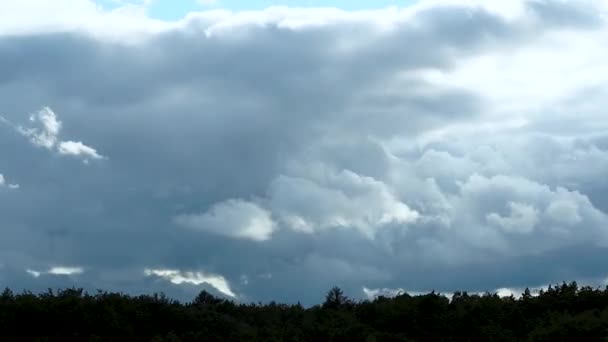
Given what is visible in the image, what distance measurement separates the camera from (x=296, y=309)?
32312 millimetres

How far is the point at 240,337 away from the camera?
94.7 feet

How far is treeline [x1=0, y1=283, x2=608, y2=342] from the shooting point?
28.1 metres

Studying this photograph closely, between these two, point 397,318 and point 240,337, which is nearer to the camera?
point 240,337

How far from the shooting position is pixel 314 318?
102 ft

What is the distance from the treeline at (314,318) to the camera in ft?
92.3

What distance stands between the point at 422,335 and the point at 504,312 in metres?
3.60

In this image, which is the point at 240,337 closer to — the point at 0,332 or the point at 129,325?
the point at 129,325

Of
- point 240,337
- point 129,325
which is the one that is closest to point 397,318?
point 240,337

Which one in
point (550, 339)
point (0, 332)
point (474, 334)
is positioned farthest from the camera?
point (474, 334)

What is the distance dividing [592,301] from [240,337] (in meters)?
13.0

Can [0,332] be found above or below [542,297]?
below

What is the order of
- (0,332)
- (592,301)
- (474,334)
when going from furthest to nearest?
1. (592,301)
2. (474,334)
3. (0,332)

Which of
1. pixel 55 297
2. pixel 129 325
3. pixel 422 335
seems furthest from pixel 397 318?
pixel 55 297

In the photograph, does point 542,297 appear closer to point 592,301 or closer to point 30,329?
Result: point 592,301
